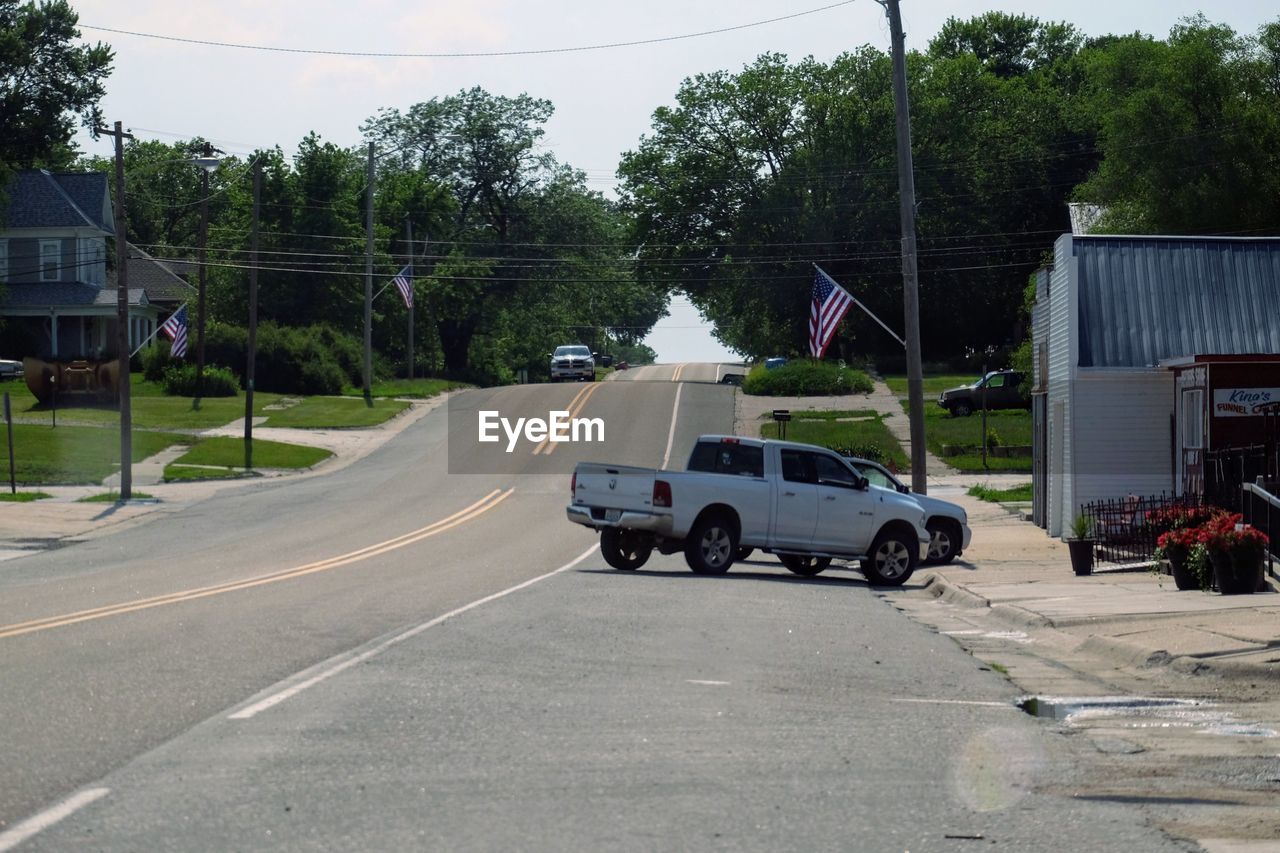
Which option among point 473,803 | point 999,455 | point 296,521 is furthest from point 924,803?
point 999,455

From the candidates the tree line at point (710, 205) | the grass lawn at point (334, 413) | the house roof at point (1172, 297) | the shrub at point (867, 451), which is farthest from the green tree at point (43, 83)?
the house roof at point (1172, 297)

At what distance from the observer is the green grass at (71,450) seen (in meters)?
41.3

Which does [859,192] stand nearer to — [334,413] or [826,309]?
[334,413]

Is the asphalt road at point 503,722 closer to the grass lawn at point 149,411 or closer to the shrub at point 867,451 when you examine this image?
the shrub at point 867,451

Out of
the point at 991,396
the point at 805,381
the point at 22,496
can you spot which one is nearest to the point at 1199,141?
the point at 991,396

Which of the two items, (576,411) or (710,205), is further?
(710,205)

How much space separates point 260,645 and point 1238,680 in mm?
7513

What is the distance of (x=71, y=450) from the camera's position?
→ 45.6m

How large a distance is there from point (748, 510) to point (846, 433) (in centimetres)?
3032

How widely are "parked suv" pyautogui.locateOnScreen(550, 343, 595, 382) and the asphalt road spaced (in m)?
57.5

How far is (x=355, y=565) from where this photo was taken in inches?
859

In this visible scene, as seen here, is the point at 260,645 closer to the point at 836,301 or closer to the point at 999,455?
the point at 836,301

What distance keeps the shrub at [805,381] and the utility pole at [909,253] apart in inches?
1314

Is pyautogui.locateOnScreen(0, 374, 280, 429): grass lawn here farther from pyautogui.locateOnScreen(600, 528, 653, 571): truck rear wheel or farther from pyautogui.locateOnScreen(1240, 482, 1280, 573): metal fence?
pyautogui.locateOnScreen(1240, 482, 1280, 573): metal fence
